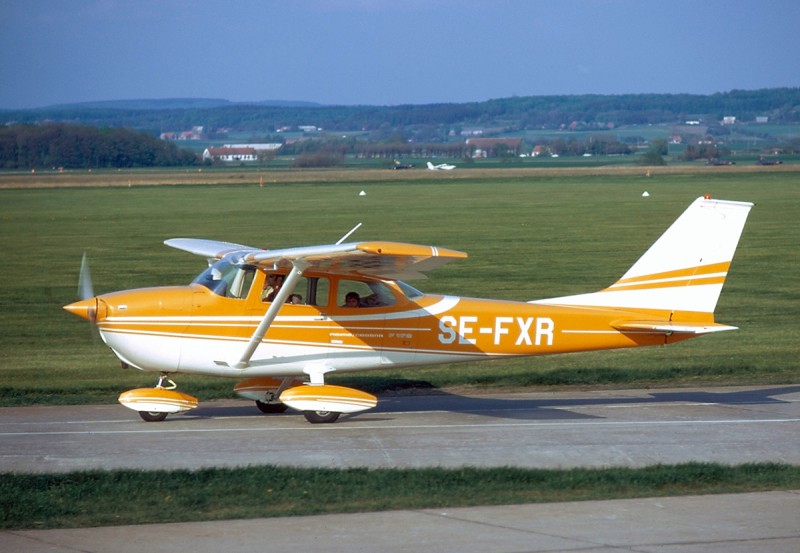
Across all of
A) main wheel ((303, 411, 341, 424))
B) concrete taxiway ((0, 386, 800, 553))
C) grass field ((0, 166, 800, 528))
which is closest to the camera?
concrete taxiway ((0, 386, 800, 553))

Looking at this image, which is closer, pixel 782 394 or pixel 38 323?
pixel 782 394

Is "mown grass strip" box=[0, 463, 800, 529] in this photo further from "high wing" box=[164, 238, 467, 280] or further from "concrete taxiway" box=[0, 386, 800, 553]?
"high wing" box=[164, 238, 467, 280]

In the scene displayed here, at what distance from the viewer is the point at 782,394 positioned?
14.8 m

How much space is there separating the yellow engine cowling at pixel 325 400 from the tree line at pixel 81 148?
91.1 m

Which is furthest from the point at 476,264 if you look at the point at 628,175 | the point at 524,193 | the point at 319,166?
the point at 319,166

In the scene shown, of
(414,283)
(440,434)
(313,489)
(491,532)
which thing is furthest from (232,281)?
(414,283)

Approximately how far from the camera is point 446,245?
39.2 metres

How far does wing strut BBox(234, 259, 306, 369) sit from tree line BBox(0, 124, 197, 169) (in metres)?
90.7

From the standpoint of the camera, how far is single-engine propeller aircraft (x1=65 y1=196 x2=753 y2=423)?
12648mm

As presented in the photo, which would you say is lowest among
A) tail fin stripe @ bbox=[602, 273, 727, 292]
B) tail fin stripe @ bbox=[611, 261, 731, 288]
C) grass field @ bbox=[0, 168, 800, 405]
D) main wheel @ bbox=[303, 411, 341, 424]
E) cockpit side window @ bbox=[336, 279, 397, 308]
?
grass field @ bbox=[0, 168, 800, 405]

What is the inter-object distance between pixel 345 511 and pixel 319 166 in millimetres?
134060

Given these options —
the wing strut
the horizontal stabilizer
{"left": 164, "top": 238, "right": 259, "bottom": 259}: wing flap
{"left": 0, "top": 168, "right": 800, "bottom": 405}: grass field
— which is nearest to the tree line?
{"left": 0, "top": 168, "right": 800, "bottom": 405}: grass field

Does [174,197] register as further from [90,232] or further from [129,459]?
[129,459]

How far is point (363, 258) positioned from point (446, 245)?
27211 mm
